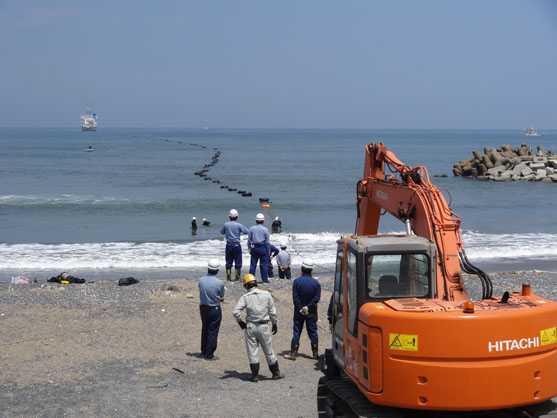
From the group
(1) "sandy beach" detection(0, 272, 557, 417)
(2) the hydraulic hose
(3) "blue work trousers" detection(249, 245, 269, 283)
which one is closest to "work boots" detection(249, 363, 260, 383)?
(1) "sandy beach" detection(0, 272, 557, 417)

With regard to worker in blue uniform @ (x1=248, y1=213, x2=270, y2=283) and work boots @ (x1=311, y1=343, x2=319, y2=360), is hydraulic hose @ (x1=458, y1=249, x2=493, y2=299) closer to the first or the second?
work boots @ (x1=311, y1=343, x2=319, y2=360)

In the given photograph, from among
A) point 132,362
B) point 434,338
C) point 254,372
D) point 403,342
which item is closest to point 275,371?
point 254,372

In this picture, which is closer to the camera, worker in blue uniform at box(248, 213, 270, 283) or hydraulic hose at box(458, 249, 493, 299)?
hydraulic hose at box(458, 249, 493, 299)

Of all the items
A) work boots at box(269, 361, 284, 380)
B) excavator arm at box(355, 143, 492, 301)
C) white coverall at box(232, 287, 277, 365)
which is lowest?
work boots at box(269, 361, 284, 380)

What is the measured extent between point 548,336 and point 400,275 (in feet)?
5.21

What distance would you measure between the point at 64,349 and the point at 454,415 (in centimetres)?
760

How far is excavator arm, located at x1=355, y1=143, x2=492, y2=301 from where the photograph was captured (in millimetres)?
6934

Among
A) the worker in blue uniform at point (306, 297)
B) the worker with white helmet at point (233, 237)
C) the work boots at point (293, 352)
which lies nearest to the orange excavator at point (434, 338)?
the worker in blue uniform at point (306, 297)

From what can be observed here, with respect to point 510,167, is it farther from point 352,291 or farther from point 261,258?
point 352,291

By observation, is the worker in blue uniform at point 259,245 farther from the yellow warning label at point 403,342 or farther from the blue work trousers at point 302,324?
the yellow warning label at point 403,342

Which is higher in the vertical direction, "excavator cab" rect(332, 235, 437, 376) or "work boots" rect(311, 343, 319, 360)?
"excavator cab" rect(332, 235, 437, 376)

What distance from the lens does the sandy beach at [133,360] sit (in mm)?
9086

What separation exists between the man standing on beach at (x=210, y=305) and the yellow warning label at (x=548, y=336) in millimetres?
5768

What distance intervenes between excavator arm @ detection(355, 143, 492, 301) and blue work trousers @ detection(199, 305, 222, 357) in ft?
8.77
